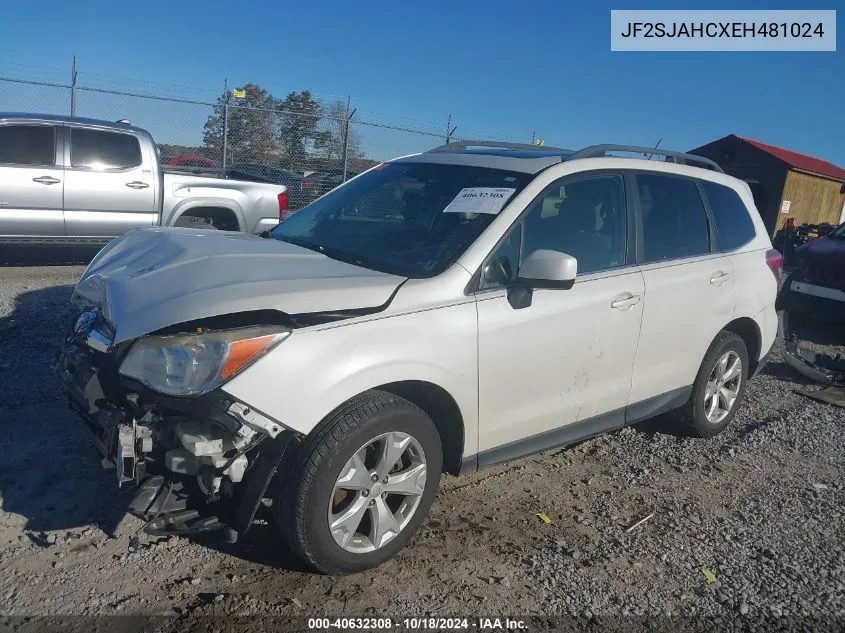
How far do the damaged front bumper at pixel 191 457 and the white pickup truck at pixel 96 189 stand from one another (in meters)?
5.77

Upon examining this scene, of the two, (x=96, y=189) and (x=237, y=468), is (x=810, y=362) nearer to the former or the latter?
(x=237, y=468)

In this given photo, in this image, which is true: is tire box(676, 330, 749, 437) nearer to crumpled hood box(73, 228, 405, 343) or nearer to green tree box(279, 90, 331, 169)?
crumpled hood box(73, 228, 405, 343)

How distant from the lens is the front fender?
2.62m

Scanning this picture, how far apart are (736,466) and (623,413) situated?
1.00 m

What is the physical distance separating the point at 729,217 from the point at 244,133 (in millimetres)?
11266

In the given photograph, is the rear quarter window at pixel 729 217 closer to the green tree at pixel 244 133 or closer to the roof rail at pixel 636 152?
the roof rail at pixel 636 152

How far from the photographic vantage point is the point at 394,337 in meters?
2.91

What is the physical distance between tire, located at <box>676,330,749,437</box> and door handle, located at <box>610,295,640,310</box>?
995 millimetres

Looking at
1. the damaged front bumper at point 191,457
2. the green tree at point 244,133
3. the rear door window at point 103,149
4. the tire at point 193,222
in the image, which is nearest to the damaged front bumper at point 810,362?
the damaged front bumper at point 191,457

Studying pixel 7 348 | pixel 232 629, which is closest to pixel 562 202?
pixel 232 629

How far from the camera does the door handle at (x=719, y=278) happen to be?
176 inches

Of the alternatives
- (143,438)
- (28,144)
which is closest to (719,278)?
(143,438)

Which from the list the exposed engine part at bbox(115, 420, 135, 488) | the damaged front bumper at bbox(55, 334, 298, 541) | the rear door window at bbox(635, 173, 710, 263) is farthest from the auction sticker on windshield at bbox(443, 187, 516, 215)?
the exposed engine part at bbox(115, 420, 135, 488)

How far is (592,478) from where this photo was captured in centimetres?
416
